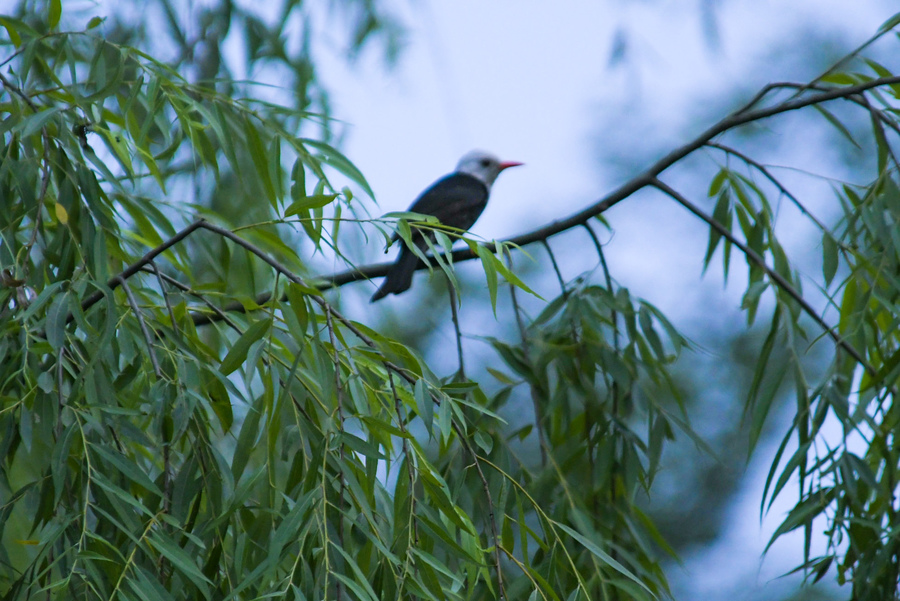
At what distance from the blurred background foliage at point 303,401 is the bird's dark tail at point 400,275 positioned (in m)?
0.36

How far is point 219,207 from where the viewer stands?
9.13ft

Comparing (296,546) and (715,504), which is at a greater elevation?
(715,504)

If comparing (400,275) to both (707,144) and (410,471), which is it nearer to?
(707,144)

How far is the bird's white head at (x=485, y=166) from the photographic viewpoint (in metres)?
3.62

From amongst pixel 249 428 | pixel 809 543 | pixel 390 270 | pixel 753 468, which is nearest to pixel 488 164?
pixel 390 270

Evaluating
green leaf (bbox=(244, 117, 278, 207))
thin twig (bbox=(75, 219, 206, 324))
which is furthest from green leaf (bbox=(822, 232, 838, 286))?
thin twig (bbox=(75, 219, 206, 324))

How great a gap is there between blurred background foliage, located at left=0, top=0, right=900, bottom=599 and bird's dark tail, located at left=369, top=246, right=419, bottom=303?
364 mm

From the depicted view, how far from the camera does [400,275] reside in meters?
2.13

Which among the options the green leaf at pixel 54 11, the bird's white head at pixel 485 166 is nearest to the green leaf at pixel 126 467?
the green leaf at pixel 54 11

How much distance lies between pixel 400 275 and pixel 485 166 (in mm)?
1600

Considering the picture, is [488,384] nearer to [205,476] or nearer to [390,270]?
[390,270]

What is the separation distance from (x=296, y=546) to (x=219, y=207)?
187cm

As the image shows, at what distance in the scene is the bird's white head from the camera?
11.9ft


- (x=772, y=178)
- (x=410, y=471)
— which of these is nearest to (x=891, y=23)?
(x=772, y=178)
